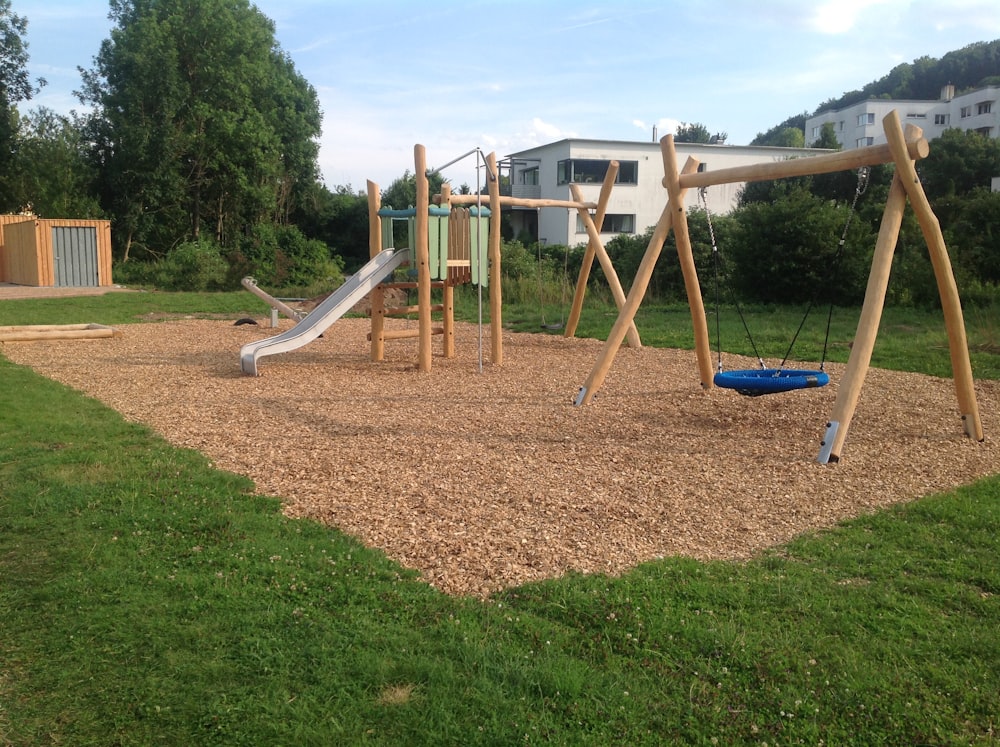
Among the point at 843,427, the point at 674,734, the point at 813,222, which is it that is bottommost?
the point at 674,734

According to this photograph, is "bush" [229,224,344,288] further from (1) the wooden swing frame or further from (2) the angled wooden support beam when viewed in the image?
(2) the angled wooden support beam

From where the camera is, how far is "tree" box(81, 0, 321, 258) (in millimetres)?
31953

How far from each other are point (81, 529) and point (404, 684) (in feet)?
7.76

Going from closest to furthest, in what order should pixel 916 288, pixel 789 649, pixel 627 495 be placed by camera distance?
pixel 789 649 < pixel 627 495 < pixel 916 288

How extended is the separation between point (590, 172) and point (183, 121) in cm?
1879

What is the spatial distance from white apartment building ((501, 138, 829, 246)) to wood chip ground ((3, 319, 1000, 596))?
31325 millimetres

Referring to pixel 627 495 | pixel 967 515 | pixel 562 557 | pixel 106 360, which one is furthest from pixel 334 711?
pixel 106 360

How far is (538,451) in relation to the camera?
6367 millimetres

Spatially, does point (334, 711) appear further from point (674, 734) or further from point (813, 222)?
point (813, 222)

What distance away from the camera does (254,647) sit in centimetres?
324

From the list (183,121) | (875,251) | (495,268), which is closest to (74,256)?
(183,121)

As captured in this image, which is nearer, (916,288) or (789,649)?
(789,649)

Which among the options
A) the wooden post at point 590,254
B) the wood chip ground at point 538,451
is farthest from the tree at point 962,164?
the wood chip ground at point 538,451

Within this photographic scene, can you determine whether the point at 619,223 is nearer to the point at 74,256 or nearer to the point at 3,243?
the point at 74,256
